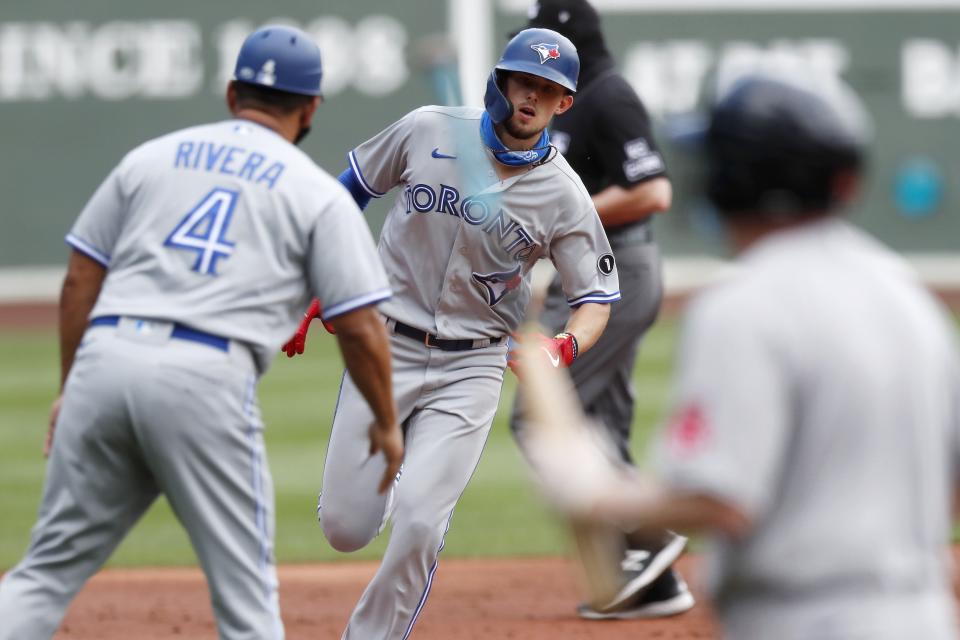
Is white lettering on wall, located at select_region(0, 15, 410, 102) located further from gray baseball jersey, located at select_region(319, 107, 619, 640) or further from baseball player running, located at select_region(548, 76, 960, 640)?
baseball player running, located at select_region(548, 76, 960, 640)

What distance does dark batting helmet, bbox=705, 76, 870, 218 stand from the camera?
2301 millimetres

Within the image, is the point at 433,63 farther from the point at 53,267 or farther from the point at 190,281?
the point at 53,267

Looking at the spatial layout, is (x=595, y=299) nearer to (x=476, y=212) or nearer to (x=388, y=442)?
(x=476, y=212)

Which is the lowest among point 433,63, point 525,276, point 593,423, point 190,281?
point 593,423

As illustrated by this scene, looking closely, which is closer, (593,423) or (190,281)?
(190,281)

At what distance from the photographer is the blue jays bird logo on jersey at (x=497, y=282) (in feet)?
16.5

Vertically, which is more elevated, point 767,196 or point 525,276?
point 767,196

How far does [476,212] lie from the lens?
16.3ft

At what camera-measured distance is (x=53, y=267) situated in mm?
20031

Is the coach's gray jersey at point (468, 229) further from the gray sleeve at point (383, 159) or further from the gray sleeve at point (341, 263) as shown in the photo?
the gray sleeve at point (341, 263)

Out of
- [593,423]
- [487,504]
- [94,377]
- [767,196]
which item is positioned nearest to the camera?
[767,196]

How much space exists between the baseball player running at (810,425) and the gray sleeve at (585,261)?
2749 mm

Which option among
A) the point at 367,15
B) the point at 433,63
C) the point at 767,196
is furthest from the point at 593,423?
the point at 367,15

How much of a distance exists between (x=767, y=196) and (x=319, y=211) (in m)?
1.64
